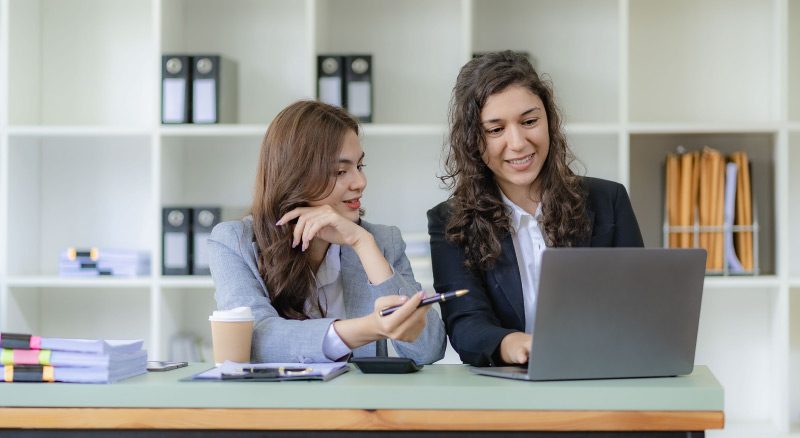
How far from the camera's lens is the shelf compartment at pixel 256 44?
3.15 metres

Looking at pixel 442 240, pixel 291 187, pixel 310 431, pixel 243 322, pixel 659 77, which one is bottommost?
pixel 310 431

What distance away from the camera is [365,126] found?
9.18 ft

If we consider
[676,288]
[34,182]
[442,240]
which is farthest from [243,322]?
[34,182]

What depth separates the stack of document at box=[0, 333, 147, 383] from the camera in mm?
1229

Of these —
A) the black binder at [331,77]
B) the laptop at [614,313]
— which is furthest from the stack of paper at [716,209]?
the laptop at [614,313]

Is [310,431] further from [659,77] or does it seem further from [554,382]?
[659,77]

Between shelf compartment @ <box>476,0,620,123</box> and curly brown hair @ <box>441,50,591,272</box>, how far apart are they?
1177 millimetres

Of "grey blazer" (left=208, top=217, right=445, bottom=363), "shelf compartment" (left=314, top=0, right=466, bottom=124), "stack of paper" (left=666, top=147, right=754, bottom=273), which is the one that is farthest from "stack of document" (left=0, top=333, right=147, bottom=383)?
"stack of paper" (left=666, top=147, right=754, bottom=273)

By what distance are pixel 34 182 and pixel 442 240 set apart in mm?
2014

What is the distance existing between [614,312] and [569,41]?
2055mm

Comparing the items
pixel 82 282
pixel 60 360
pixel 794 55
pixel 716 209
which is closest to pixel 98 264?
pixel 82 282

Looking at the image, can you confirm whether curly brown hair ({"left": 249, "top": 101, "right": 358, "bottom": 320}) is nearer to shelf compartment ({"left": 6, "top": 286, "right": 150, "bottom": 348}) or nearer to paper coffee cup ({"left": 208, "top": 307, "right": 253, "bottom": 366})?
paper coffee cup ({"left": 208, "top": 307, "right": 253, "bottom": 366})

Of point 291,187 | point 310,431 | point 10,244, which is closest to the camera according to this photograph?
point 310,431

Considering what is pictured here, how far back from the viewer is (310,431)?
1177 mm
